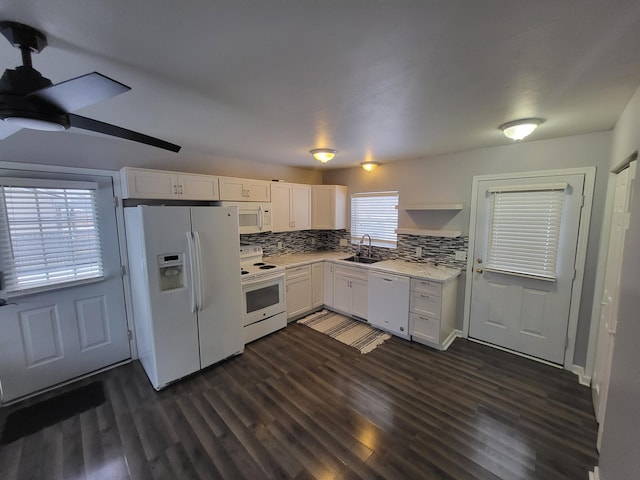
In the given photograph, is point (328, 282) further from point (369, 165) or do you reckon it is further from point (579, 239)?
point (579, 239)

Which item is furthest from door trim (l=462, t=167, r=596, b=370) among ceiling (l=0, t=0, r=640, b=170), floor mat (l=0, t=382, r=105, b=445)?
floor mat (l=0, t=382, r=105, b=445)

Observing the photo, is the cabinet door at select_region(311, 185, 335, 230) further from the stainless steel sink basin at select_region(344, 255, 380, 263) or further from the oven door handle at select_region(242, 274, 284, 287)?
the oven door handle at select_region(242, 274, 284, 287)

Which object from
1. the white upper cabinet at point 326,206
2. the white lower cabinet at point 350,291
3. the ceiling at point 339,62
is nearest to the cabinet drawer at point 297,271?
the white lower cabinet at point 350,291

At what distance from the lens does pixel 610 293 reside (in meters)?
2.01

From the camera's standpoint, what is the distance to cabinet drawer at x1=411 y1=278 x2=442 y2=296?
2965 millimetres

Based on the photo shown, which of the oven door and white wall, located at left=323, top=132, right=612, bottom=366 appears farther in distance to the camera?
the oven door

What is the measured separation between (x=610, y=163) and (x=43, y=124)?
A: 155 inches

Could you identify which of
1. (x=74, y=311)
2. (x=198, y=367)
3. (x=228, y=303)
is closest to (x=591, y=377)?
(x=228, y=303)

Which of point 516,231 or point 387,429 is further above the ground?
point 516,231

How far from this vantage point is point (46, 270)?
236cm

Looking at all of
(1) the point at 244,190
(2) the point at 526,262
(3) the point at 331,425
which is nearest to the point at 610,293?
(2) the point at 526,262

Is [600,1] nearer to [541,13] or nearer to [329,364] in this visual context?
[541,13]

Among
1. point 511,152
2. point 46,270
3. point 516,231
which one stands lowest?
point 46,270

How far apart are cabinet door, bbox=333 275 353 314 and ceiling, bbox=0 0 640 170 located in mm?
2225
